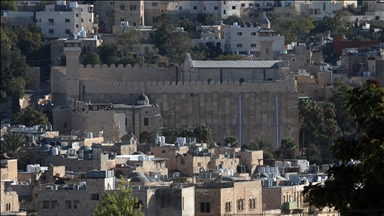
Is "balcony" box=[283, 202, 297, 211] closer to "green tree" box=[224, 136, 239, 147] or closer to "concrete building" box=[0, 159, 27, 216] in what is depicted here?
"concrete building" box=[0, 159, 27, 216]

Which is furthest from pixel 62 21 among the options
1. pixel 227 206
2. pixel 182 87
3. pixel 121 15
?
pixel 227 206

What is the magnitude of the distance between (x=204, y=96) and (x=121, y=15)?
21411 millimetres

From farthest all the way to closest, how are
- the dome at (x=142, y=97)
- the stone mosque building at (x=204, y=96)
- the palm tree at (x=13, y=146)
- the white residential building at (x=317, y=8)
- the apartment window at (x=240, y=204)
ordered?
1. the white residential building at (x=317, y=8)
2. the stone mosque building at (x=204, y=96)
3. the dome at (x=142, y=97)
4. the palm tree at (x=13, y=146)
5. the apartment window at (x=240, y=204)

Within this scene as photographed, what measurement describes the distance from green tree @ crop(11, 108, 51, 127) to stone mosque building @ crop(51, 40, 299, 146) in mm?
2354

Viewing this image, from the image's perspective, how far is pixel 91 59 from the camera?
121812 millimetres

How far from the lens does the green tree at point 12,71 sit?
115000 mm

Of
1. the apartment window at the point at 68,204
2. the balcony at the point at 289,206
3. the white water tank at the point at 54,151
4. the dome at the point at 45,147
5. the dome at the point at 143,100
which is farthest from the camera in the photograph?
the dome at the point at 143,100

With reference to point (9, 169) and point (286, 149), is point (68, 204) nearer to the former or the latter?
point (9, 169)

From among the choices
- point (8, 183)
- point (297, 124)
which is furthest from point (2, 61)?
point (8, 183)

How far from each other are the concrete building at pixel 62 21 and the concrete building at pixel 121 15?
2.19m

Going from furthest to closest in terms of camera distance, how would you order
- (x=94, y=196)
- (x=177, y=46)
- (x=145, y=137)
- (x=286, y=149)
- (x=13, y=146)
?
(x=177, y=46) < (x=145, y=137) < (x=286, y=149) < (x=13, y=146) < (x=94, y=196)

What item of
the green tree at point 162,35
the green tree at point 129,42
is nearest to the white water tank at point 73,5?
the green tree at point 162,35

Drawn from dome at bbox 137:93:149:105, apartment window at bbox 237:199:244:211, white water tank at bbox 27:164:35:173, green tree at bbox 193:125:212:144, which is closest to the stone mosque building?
dome at bbox 137:93:149:105

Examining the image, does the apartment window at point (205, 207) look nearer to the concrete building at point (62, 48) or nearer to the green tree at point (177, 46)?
the concrete building at point (62, 48)
